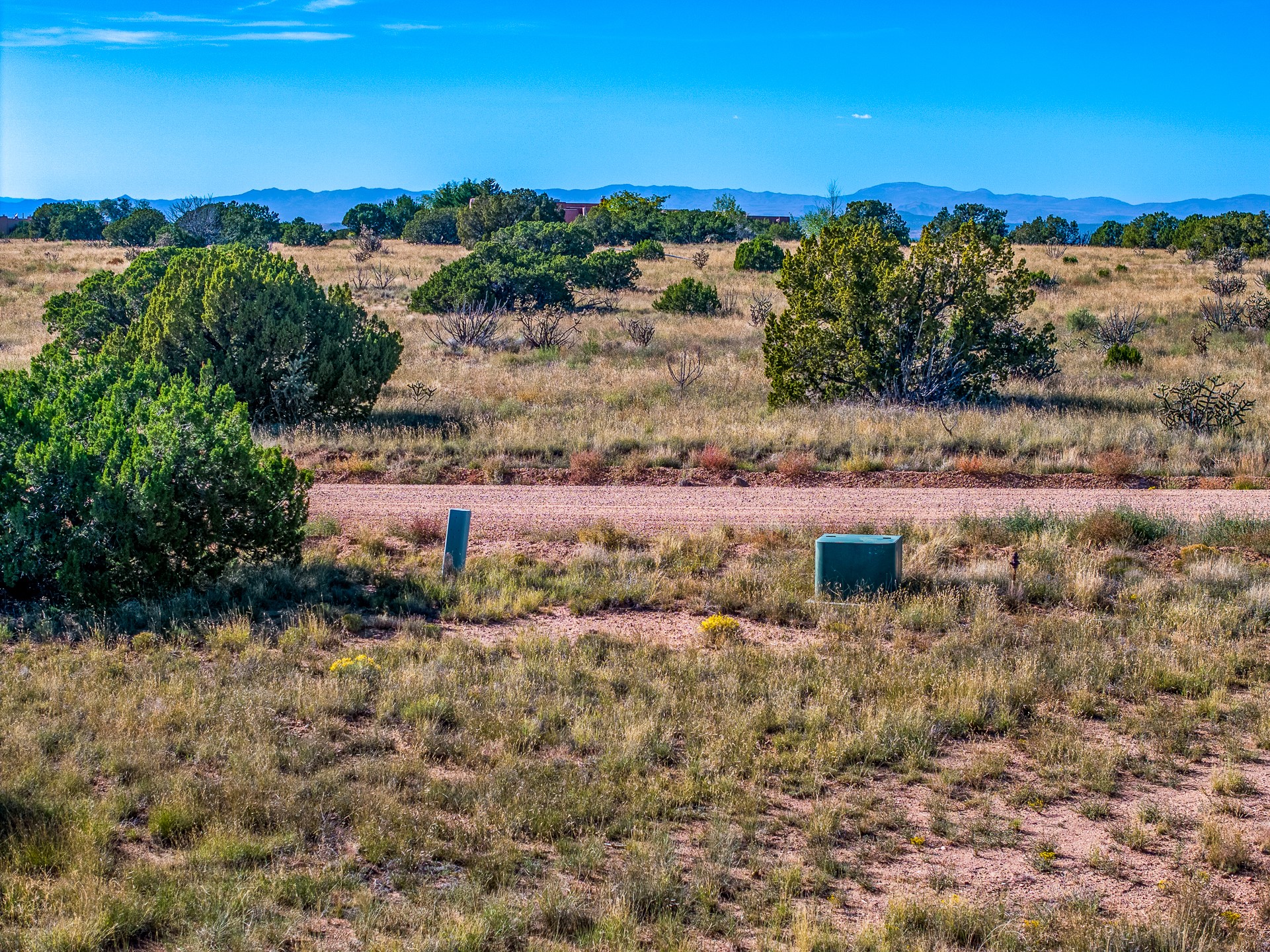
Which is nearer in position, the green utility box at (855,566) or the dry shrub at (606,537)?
the green utility box at (855,566)

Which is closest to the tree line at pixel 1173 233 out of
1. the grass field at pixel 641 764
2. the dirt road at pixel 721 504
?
the dirt road at pixel 721 504

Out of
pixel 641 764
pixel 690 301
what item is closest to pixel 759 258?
pixel 690 301

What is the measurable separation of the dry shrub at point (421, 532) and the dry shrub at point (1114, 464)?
28.3 ft

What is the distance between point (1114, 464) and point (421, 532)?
29.7 ft

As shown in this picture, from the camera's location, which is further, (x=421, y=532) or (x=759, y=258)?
(x=759, y=258)

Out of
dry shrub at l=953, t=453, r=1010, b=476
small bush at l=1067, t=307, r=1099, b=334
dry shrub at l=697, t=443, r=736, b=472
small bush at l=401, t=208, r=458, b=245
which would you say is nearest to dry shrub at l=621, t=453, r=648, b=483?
dry shrub at l=697, t=443, r=736, b=472

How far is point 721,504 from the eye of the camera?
1244 centimetres

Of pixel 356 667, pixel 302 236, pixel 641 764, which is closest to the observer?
pixel 641 764

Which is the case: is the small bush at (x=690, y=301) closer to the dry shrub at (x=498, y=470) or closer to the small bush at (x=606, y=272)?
the small bush at (x=606, y=272)

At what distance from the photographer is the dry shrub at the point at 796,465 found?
541 inches

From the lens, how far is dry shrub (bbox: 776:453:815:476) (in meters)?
13.8

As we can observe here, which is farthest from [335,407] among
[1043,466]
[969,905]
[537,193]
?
[537,193]

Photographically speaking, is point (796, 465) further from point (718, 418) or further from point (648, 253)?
point (648, 253)

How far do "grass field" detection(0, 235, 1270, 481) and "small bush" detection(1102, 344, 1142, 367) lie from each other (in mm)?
264
